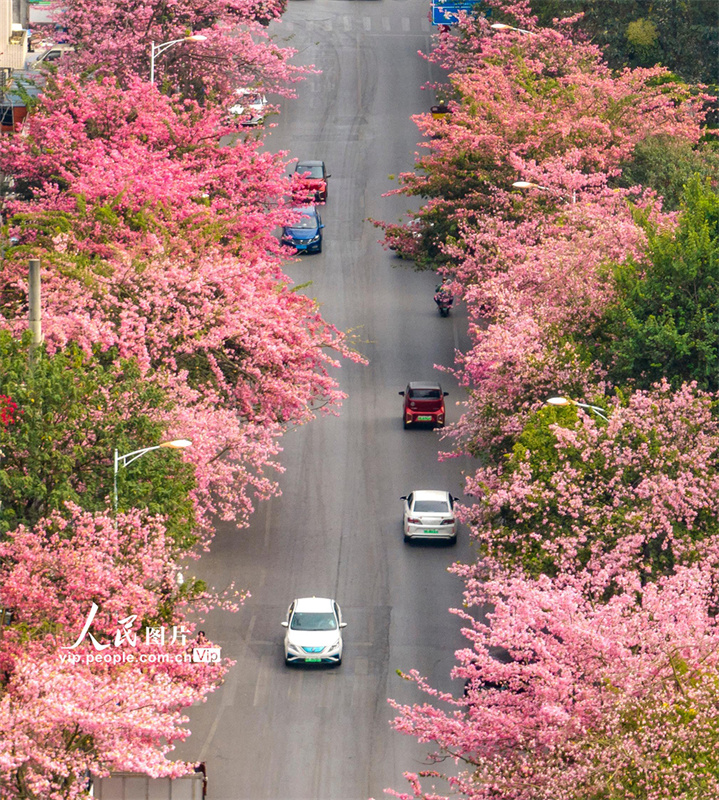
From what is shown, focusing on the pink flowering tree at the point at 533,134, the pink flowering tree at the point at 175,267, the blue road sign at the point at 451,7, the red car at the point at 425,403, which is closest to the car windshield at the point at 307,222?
the pink flowering tree at the point at 533,134

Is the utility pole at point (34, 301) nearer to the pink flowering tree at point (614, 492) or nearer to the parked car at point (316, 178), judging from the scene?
the pink flowering tree at point (614, 492)

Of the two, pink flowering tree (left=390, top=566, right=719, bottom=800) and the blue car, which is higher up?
pink flowering tree (left=390, top=566, right=719, bottom=800)

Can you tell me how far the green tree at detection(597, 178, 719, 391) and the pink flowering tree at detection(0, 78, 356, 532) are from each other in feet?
28.5

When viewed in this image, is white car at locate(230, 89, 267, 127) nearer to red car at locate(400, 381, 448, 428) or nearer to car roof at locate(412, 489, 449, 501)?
red car at locate(400, 381, 448, 428)

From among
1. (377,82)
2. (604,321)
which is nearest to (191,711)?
(604,321)

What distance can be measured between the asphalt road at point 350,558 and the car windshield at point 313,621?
97 cm

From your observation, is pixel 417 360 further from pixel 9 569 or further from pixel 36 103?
pixel 9 569

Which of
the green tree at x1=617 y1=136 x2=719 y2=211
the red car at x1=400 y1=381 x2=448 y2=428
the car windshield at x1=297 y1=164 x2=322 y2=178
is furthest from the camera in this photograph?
the car windshield at x1=297 y1=164 x2=322 y2=178

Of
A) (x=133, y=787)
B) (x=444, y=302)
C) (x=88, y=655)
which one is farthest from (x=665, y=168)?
(x=88, y=655)

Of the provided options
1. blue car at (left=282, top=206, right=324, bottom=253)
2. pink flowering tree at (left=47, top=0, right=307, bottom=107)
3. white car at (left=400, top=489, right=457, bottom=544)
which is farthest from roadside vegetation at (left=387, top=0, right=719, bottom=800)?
pink flowering tree at (left=47, top=0, right=307, bottom=107)

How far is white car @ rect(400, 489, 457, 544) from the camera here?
1906 inches

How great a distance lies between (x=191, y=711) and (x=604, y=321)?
15140 millimetres

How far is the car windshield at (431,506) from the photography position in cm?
4862

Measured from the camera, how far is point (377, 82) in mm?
89812
